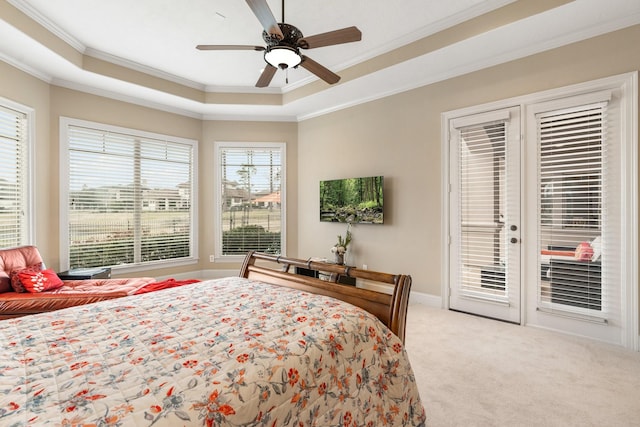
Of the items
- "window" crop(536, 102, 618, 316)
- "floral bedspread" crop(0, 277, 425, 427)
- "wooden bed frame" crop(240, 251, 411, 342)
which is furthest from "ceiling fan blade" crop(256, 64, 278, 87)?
"window" crop(536, 102, 618, 316)

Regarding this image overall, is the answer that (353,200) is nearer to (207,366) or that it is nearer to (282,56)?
(282,56)

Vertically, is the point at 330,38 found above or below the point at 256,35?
below

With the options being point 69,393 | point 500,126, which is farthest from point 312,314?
point 500,126

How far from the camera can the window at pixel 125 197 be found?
416 centimetres

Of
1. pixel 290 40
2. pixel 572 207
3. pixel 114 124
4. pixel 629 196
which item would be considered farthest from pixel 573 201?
pixel 114 124

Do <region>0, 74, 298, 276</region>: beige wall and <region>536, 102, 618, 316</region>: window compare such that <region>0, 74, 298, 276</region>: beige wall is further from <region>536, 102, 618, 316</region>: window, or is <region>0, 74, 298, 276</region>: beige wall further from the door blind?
<region>536, 102, 618, 316</region>: window

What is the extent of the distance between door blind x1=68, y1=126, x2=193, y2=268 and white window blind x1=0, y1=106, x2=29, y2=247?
0.54 meters

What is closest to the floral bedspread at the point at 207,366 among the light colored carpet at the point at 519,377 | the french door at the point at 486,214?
the light colored carpet at the point at 519,377

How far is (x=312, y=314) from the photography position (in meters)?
1.61

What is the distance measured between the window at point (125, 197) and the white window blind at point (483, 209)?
4233 mm

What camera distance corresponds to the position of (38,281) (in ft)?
9.48

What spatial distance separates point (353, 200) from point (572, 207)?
2.51 metres

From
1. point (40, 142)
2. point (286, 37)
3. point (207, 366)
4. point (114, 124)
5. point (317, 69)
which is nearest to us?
point (207, 366)

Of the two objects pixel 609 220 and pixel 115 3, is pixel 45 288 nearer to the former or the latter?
pixel 115 3
